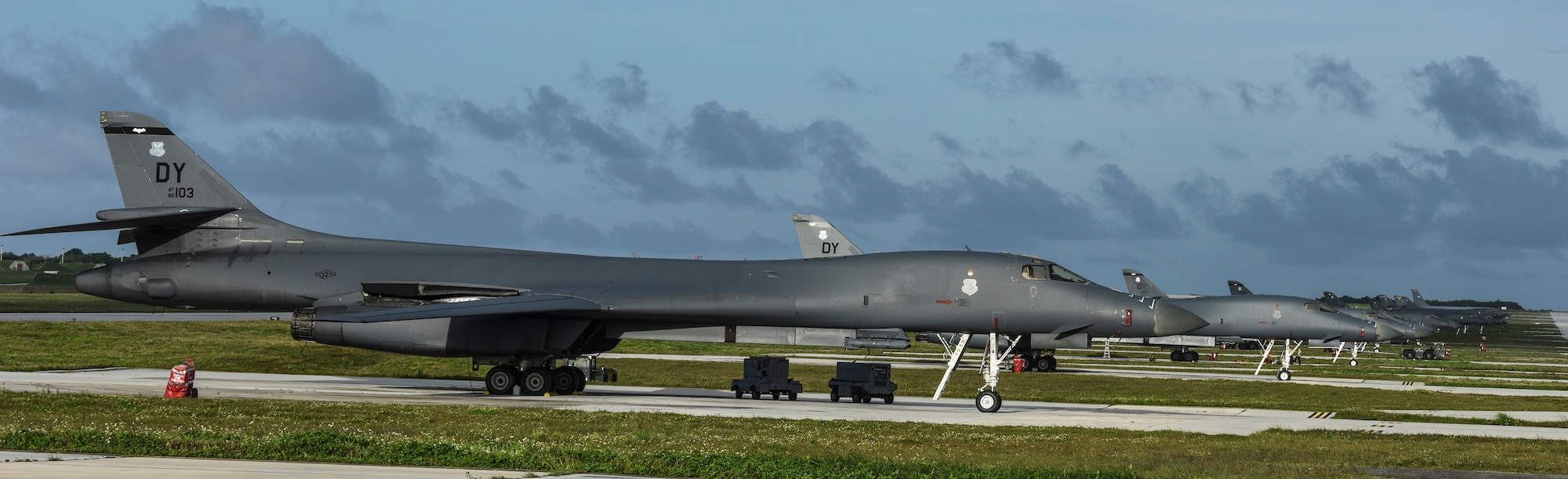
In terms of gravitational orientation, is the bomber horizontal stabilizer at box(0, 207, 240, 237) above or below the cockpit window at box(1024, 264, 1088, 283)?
above

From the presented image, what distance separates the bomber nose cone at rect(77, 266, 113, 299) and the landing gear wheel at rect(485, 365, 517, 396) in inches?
322

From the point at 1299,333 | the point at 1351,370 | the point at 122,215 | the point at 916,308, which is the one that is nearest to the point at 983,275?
the point at 916,308

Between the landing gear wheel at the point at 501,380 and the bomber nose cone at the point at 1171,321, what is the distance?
12781mm

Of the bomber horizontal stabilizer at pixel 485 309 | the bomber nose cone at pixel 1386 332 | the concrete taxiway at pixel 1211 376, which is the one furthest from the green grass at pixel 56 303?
the bomber nose cone at pixel 1386 332

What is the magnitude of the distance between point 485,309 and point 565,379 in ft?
10.9

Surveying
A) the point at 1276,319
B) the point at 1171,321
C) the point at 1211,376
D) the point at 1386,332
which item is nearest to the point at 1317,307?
the point at 1276,319

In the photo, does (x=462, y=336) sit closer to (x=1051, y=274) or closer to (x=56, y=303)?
(x=1051, y=274)

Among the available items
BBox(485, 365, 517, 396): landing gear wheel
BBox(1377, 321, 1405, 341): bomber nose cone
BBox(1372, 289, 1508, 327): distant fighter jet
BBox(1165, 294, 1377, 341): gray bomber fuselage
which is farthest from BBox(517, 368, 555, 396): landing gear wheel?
BBox(1372, 289, 1508, 327): distant fighter jet

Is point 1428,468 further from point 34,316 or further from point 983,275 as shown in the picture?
point 34,316

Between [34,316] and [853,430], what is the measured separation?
193ft

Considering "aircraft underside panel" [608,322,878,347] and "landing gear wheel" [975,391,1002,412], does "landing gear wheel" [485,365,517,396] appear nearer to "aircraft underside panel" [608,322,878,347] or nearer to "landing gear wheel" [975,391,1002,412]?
"aircraft underside panel" [608,322,878,347]

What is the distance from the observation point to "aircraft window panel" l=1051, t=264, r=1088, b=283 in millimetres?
25812

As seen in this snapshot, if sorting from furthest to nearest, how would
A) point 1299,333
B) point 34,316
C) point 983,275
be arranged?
point 34,316
point 1299,333
point 983,275

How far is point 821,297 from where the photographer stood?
86.2ft
